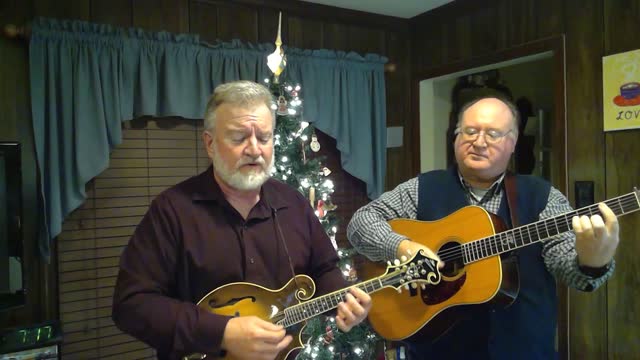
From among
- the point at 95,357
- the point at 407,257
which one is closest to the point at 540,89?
the point at 407,257

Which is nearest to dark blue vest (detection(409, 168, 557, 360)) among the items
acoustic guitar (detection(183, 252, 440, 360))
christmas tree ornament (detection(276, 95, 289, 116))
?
acoustic guitar (detection(183, 252, 440, 360))

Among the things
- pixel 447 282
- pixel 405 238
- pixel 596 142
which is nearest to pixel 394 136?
pixel 596 142

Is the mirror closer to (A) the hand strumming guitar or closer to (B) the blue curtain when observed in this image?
(B) the blue curtain

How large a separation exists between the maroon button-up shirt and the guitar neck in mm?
444

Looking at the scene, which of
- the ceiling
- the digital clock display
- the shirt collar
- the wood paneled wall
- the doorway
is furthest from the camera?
the doorway

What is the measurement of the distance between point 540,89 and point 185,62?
121 inches

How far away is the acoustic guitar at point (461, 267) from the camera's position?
1.43 metres

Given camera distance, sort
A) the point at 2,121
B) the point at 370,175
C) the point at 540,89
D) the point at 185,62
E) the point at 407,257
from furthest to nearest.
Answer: the point at 540,89 → the point at 370,175 → the point at 185,62 → the point at 2,121 → the point at 407,257

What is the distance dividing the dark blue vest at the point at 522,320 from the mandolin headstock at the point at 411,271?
0.21m

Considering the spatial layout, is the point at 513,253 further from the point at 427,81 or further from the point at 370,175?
the point at 427,81

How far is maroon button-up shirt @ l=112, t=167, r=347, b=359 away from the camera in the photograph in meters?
1.22

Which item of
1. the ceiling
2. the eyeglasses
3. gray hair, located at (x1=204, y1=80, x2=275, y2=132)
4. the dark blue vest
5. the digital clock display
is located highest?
the ceiling

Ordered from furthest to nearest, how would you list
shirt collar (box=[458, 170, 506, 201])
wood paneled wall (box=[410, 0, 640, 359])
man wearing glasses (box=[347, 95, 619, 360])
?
1. wood paneled wall (box=[410, 0, 640, 359])
2. shirt collar (box=[458, 170, 506, 201])
3. man wearing glasses (box=[347, 95, 619, 360])

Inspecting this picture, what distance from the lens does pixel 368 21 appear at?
362 centimetres
